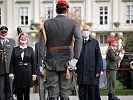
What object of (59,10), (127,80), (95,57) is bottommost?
(127,80)

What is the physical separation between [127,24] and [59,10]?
5913 centimetres

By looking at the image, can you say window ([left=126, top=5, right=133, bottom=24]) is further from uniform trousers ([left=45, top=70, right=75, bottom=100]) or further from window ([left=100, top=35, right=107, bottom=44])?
uniform trousers ([left=45, top=70, right=75, bottom=100])

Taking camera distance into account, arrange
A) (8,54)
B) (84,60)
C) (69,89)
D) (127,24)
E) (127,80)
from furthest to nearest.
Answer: (127,24), (127,80), (8,54), (84,60), (69,89)

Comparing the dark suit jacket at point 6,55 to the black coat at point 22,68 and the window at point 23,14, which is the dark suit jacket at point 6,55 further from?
the window at point 23,14

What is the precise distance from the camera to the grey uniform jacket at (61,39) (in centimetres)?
1060

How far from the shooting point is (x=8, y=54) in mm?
14766

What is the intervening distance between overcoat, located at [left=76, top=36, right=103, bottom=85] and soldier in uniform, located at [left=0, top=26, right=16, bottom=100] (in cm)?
198

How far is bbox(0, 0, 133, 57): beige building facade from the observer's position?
2739 inches

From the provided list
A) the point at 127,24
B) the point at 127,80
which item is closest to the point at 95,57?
the point at 127,80

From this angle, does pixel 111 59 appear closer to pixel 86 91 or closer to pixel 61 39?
pixel 86 91

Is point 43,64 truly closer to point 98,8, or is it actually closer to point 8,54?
point 8,54

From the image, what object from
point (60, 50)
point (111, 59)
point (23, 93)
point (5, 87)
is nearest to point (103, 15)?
point (111, 59)

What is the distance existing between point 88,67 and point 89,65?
0.05 m

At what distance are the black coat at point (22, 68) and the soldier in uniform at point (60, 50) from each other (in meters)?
3.21
